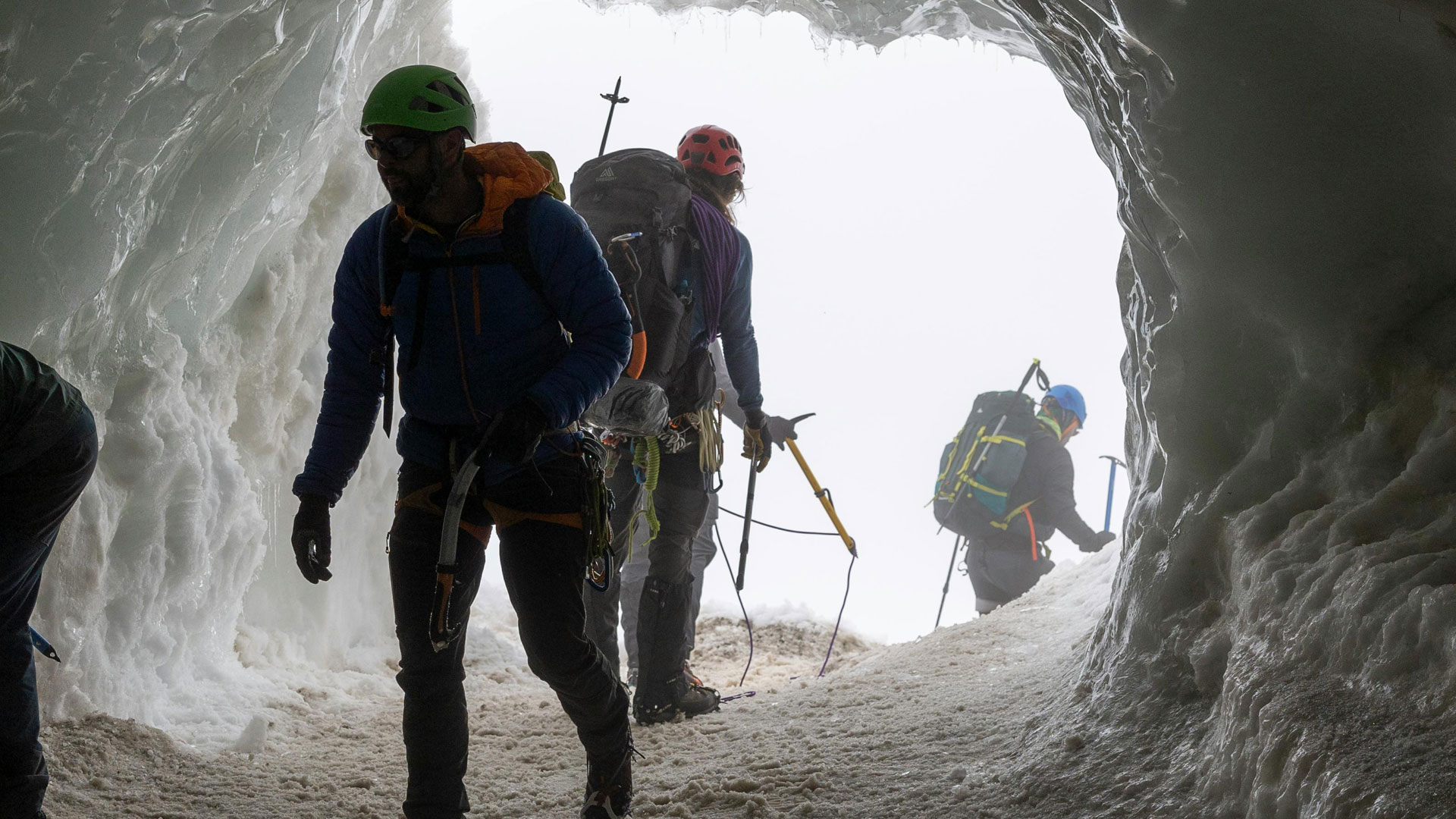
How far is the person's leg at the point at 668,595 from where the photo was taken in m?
3.72

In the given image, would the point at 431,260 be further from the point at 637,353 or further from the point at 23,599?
the point at 23,599

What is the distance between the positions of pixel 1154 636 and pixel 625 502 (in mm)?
1763

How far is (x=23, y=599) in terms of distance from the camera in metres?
2.14

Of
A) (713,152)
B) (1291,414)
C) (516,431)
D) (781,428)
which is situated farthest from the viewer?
(781,428)

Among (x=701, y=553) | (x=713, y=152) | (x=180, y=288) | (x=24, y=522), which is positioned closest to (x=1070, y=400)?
(x=701, y=553)

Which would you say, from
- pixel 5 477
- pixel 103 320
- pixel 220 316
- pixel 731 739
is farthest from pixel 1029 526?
pixel 5 477

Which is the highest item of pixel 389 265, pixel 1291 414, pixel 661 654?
pixel 389 265

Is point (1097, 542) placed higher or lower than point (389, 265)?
higher

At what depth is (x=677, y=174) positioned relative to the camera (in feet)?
11.8

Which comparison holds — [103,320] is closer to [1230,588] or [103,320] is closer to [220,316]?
[220,316]

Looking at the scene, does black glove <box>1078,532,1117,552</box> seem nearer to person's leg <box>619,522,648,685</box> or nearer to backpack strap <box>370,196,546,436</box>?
person's leg <box>619,522,648,685</box>

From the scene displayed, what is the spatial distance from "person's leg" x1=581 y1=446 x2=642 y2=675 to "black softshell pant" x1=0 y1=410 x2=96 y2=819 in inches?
63.2

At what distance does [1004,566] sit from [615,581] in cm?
420

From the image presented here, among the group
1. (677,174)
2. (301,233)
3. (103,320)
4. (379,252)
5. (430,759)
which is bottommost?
(430,759)
